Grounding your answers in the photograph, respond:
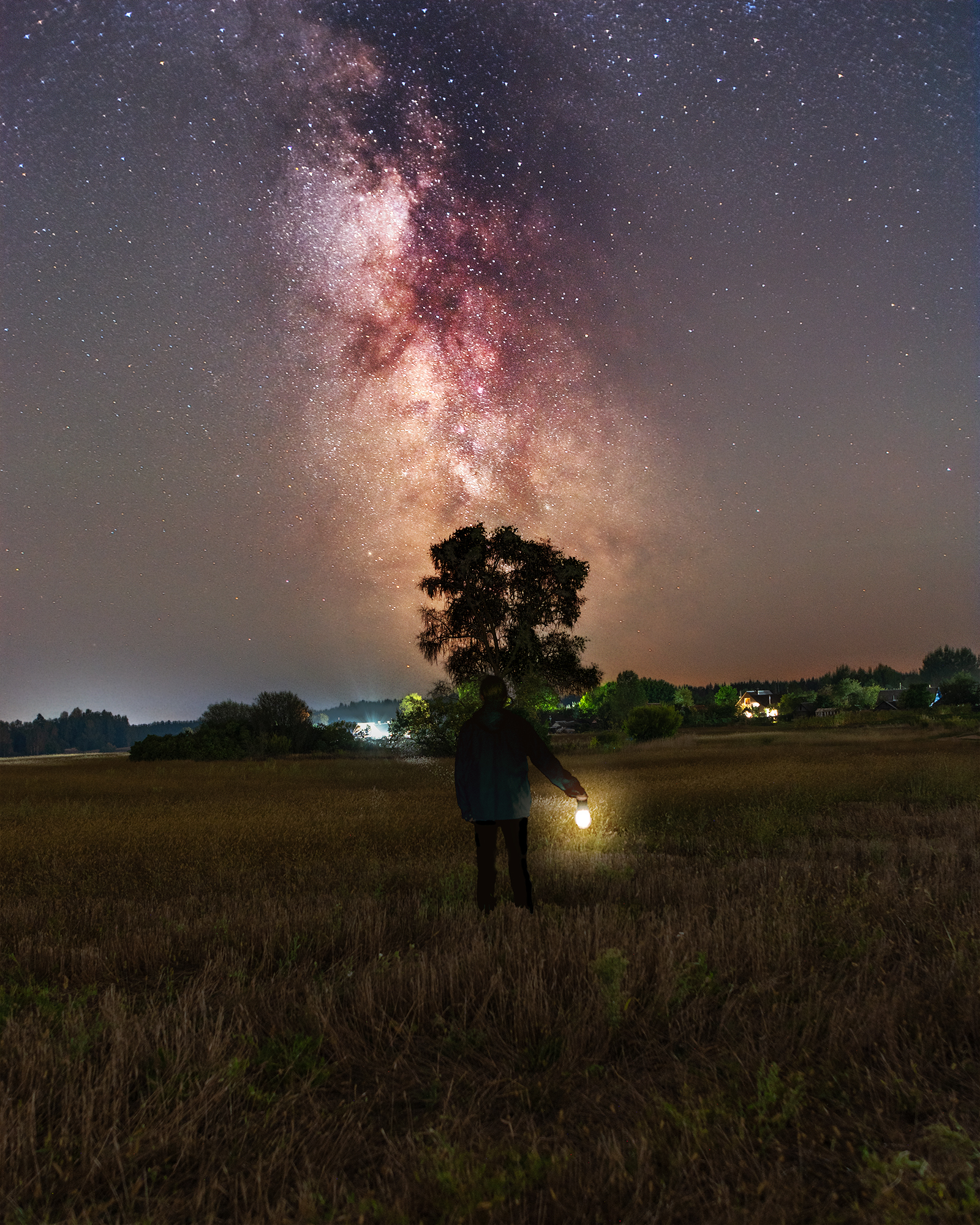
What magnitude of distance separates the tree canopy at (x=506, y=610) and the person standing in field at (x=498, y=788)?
28887 millimetres

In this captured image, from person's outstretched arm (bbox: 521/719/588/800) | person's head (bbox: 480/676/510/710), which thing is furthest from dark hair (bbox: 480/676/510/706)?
person's outstretched arm (bbox: 521/719/588/800)

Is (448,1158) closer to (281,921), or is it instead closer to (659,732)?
(281,921)

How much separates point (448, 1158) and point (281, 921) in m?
3.60

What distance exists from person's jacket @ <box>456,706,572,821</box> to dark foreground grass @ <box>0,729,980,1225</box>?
2.94 feet

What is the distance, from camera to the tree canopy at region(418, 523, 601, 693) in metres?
35.9

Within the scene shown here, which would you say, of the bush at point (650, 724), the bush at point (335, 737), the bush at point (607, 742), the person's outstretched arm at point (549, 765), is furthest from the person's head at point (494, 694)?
the bush at point (650, 724)


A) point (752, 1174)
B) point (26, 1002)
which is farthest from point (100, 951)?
point (752, 1174)

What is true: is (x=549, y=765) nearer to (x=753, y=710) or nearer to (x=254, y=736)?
(x=254, y=736)

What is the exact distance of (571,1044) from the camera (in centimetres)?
375

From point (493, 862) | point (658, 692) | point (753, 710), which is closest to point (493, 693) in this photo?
point (493, 862)

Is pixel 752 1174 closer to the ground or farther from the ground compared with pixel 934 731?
farther from the ground

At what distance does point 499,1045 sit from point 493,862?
252 centimetres

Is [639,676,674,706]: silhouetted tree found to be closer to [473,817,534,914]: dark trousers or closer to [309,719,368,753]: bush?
[309,719,368,753]: bush

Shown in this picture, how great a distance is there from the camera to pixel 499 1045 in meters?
3.88
